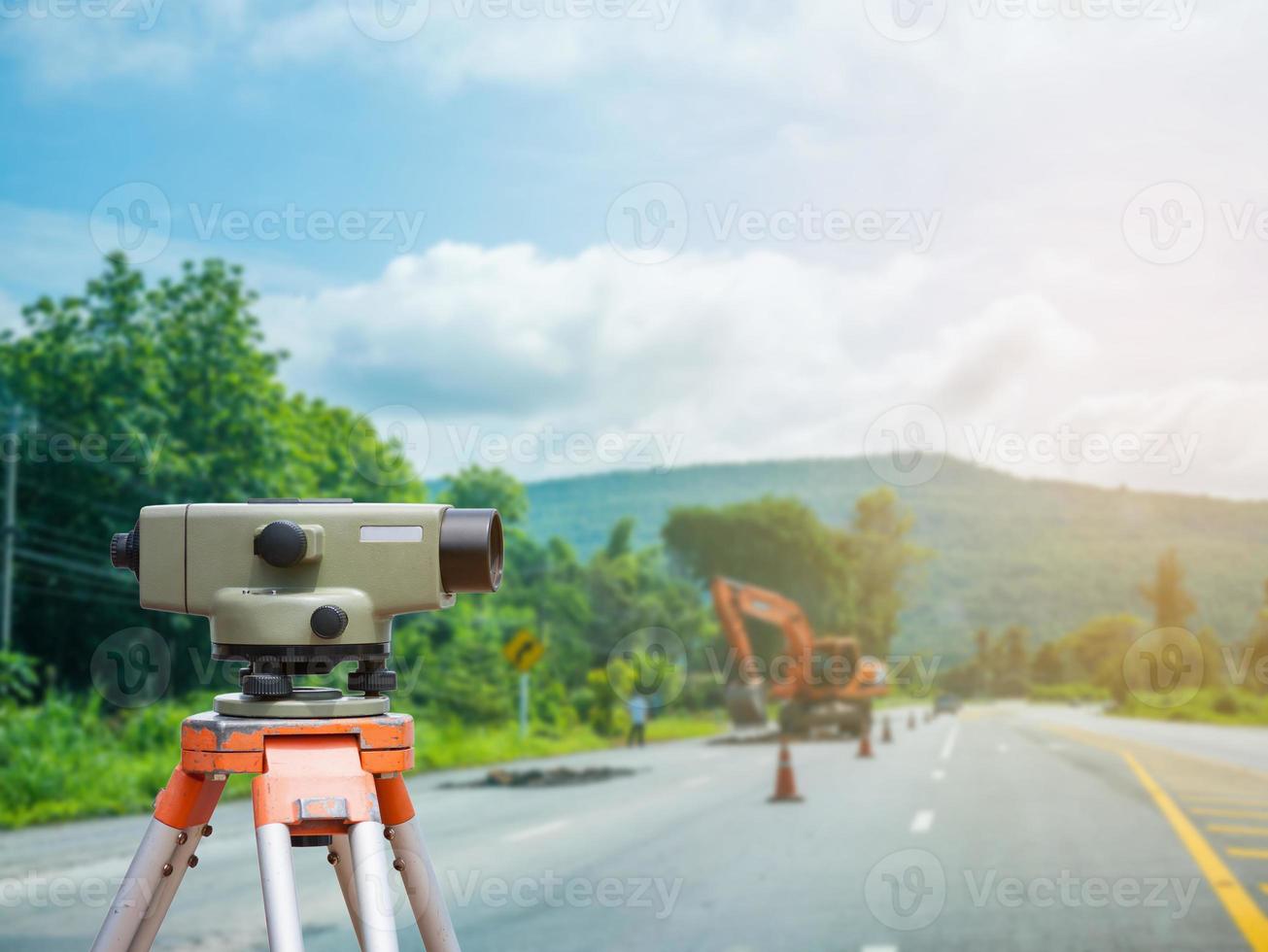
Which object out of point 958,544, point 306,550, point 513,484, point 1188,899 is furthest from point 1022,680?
point 306,550

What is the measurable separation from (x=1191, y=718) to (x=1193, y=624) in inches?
758

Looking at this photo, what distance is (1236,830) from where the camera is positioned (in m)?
10.1

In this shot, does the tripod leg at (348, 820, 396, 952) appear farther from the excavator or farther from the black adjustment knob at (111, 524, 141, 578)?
the excavator

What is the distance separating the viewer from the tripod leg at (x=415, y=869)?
2.13 m

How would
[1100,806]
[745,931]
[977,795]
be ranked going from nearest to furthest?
[745,931] → [1100,806] → [977,795]

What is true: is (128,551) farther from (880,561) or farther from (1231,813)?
(880,561)

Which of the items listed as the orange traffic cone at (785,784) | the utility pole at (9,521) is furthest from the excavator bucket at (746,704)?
the utility pole at (9,521)

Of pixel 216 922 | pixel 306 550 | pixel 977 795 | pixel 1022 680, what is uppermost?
pixel 306 550

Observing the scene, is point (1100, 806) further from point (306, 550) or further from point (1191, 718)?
point (1191, 718)

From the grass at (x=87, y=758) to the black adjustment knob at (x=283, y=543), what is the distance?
971 centimetres

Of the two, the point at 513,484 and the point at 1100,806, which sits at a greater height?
the point at 513,484

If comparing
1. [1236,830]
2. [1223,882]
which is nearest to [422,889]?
[1223,882]

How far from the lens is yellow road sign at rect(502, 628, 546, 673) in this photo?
20125 millimetres

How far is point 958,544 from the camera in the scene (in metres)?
125
